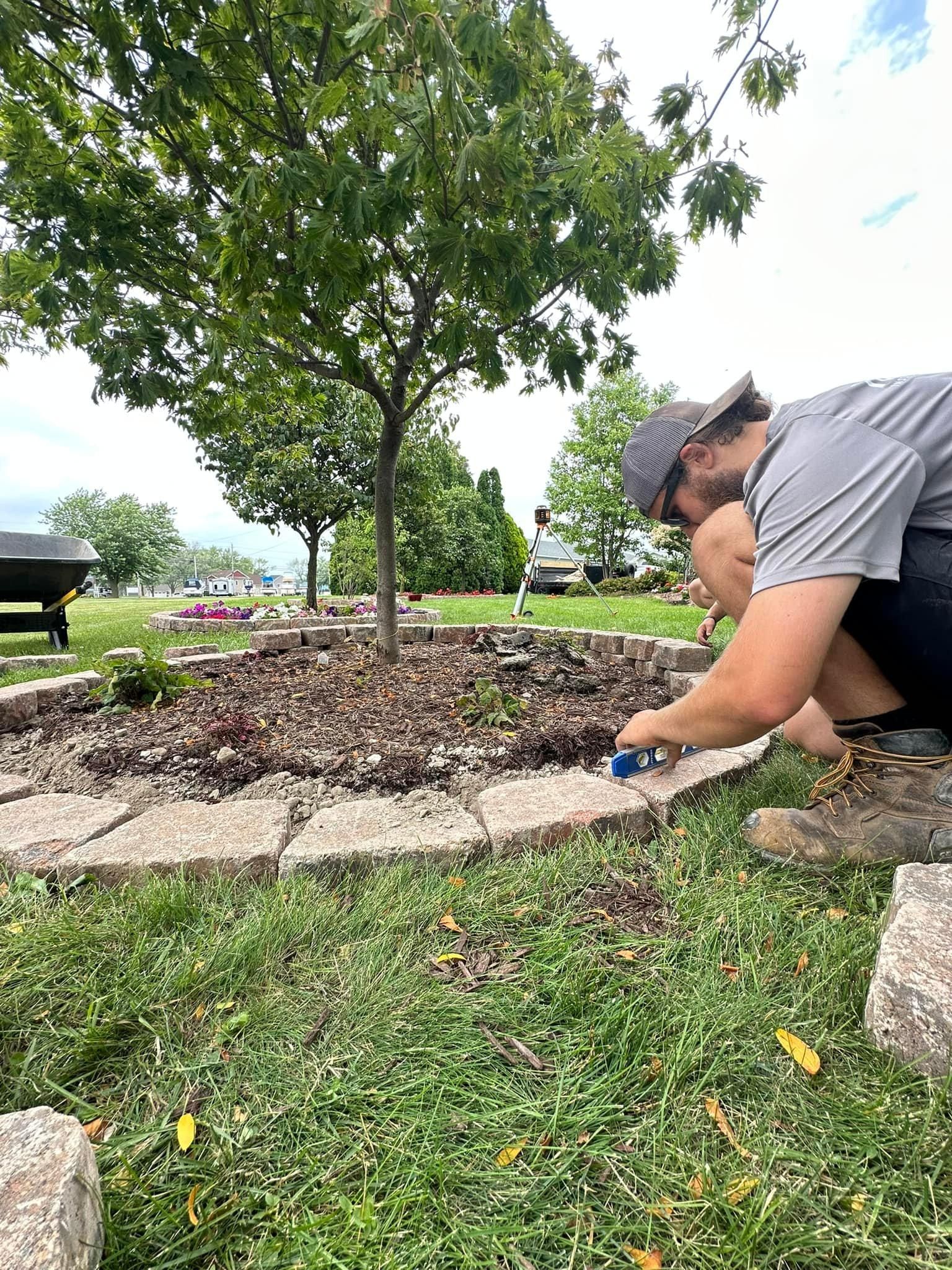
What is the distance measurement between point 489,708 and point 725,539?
133 centimetres

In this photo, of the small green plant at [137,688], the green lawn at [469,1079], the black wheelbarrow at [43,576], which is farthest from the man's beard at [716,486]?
the black wheelbarrow at [43,576]

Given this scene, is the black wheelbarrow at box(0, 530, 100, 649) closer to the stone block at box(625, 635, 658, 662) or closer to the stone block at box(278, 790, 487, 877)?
the stone block at box(278, 790, 487, 877)

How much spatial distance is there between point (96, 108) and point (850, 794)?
376 cm

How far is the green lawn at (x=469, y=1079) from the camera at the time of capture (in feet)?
2.03

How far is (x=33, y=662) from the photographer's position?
154 inches

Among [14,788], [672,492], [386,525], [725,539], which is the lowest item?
[14,788]

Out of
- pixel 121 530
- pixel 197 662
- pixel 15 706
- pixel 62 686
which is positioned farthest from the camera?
pixel 121 530

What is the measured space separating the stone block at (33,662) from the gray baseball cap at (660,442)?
13.7 feet

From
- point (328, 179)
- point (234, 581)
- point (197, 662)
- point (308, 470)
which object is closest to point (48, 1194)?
point (328, 179)

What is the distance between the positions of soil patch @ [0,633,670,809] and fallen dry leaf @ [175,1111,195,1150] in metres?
1.06

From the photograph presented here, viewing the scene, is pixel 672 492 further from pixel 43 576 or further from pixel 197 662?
pixel 43 576

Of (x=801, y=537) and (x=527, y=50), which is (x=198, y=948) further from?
(x=527, y=50)

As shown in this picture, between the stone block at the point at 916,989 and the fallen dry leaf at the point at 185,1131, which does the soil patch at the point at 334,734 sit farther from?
the stone block at the point at 916,989

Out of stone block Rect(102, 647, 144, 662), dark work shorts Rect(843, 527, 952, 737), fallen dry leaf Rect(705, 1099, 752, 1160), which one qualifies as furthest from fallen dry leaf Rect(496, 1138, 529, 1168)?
stone block Rect(102, 647, 144, 662)
